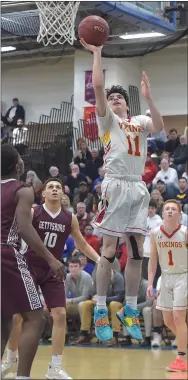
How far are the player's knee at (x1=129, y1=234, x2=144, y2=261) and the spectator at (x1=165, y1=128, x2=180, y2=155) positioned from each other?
1107cm

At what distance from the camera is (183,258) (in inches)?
415

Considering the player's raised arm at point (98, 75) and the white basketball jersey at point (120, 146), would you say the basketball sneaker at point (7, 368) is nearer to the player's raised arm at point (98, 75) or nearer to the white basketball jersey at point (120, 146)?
the white basketball jersey at point (120, 146)

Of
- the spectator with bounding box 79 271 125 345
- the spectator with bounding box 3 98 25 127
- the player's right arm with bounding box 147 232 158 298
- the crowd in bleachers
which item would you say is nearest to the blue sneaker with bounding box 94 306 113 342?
the player's right arm with bounding box 147 232 158 298

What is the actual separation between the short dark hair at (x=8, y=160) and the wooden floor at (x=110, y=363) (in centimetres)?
429

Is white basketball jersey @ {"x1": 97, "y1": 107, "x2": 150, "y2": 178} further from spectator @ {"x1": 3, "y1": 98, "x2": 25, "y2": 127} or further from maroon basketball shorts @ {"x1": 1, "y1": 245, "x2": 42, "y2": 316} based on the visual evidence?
spectator @ {"x1": 3, "y1": 98, "x2": 25, "y2": 127}

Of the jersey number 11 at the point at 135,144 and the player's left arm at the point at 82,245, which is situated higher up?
the jersey number 11 at the point at 135,144

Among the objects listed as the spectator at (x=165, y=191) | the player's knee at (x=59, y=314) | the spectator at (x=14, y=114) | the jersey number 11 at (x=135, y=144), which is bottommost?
the player's knee at (x=59, y=314)

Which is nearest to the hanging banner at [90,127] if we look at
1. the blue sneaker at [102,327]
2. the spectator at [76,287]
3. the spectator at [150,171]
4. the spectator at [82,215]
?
the spectator at [150,171]

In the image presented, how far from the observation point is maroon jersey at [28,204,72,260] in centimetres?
871

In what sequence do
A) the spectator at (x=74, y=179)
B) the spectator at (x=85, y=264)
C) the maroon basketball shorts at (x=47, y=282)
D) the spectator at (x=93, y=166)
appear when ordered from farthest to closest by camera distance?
the spectator at (x=93, y=166), the spectator at (x=74, y=179), the spectator at (x=85, y=264), the maroon basketball shorts at (x=47, y=282)

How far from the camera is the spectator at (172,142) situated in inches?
699

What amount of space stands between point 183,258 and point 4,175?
4.30 meters

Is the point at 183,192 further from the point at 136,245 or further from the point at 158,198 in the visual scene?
the point at 136,245

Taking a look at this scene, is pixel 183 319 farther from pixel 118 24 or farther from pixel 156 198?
pixel 118 24
